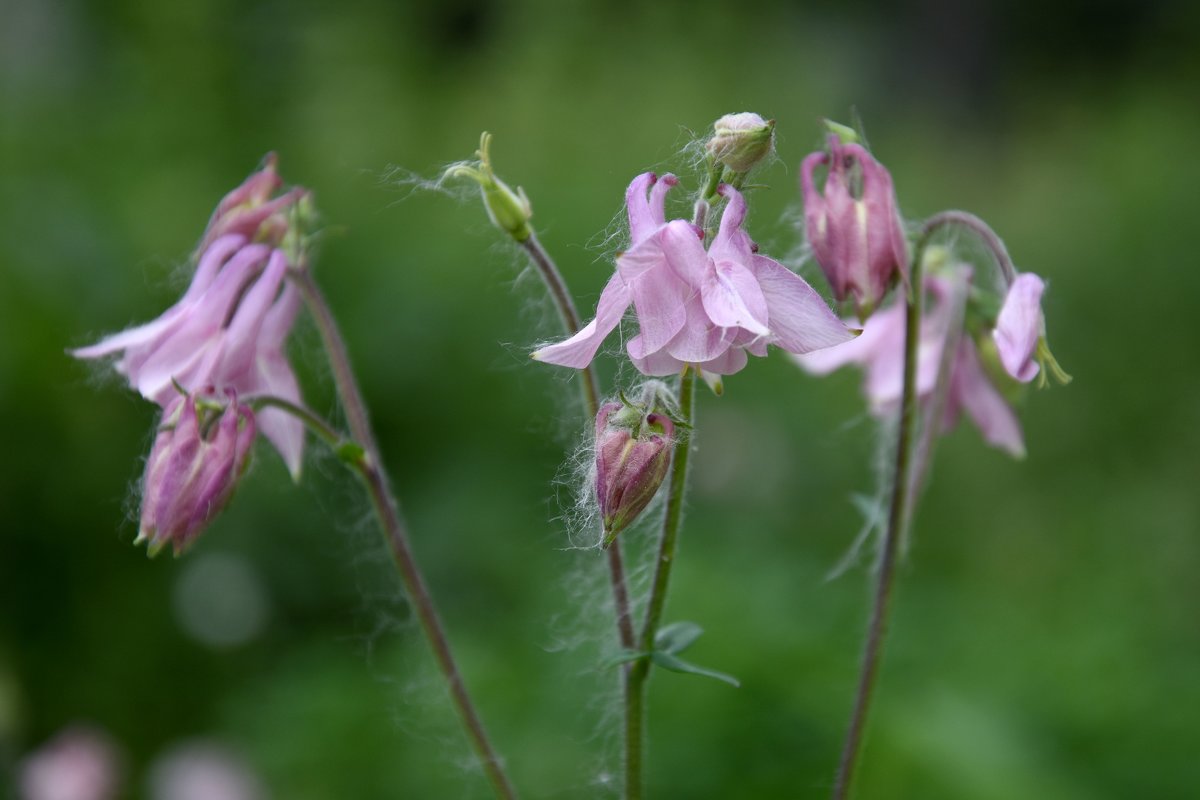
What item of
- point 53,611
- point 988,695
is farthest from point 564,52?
point 988,695

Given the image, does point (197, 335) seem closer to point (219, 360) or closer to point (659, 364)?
point (219, 360)

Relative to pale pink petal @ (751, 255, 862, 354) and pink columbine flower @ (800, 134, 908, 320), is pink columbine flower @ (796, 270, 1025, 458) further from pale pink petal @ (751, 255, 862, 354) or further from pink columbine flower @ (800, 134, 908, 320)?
pale pink petal @ (751, 255, 862, 354)

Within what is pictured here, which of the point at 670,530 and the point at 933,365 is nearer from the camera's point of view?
the point at 670,530

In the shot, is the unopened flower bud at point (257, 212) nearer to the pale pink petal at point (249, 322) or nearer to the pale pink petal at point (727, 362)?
the pale pink petal at point (249, 322)

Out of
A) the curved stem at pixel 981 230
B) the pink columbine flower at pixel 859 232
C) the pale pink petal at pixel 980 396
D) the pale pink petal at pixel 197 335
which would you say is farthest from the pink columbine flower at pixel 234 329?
the pale pink petal at pixel 980 396

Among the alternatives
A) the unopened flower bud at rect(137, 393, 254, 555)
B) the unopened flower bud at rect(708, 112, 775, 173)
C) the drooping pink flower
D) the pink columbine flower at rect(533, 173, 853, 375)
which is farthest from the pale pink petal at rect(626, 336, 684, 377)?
the drooping pink flower

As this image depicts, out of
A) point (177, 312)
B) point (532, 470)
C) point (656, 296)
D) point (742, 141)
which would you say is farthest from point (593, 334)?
point (532, 470)

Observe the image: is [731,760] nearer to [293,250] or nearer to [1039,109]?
[293,250]
